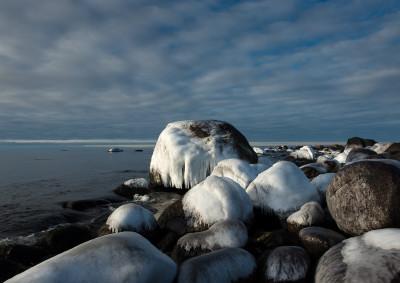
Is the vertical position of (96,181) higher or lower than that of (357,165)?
lower

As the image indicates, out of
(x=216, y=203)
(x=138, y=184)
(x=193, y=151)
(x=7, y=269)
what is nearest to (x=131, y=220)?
(x=216, y=203)

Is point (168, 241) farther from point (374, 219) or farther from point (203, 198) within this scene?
point (374, 219)

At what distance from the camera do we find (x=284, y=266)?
3883 mm

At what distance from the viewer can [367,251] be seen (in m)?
3.49

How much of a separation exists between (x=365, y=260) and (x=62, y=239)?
5.47 meters

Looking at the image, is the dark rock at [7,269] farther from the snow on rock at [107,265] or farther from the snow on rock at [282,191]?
the snow on rock at [282,191]

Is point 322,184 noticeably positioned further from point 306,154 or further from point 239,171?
point 306,154

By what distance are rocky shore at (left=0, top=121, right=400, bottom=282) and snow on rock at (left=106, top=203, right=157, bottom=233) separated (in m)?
0.02

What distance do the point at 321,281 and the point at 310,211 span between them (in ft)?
7.33

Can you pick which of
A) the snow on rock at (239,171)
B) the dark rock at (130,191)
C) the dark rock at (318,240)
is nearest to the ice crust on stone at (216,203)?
the dark rock at (318,240)

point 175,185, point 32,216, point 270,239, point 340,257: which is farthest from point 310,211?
point 32,216

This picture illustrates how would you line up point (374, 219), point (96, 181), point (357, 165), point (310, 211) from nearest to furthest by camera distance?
point (374, 219), point (357, 165), point (310, 211), point (96, 181)

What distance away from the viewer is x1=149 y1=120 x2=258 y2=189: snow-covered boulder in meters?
11.4

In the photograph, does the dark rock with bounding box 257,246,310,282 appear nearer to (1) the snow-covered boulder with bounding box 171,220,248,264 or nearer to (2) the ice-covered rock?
(1) the snow-covered boulder with bounding box 171,220,248,264
